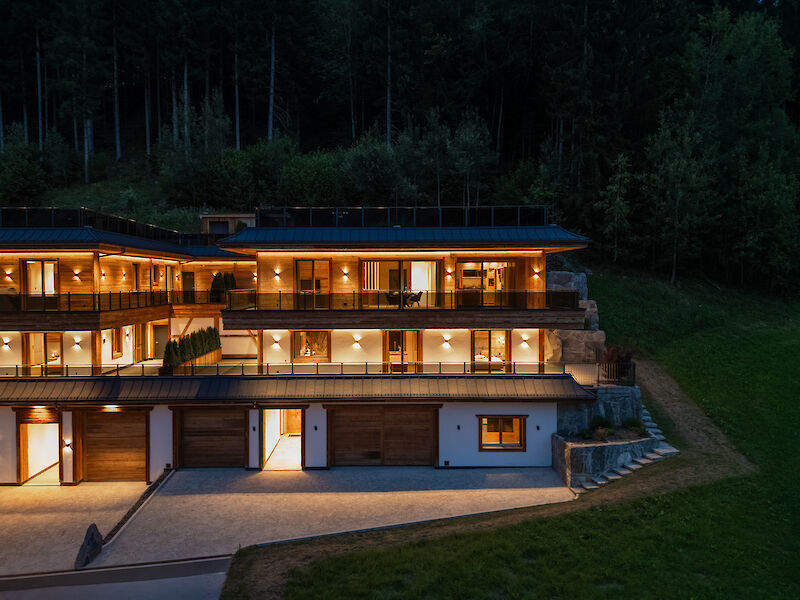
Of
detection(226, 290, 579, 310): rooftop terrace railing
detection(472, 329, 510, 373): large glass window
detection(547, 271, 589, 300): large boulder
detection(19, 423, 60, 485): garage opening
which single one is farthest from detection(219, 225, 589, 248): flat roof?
detection(19, 423, 60, 485): garage opening

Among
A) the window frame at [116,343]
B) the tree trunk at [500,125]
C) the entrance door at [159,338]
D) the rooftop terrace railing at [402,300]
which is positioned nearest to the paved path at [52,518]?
the window frame at [116,343]

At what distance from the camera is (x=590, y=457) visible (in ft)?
56.7

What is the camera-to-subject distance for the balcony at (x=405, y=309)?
63.6 feet

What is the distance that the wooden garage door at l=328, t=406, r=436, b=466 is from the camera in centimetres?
1902

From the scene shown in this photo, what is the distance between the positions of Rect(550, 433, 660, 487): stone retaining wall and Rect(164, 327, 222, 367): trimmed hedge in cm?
1614

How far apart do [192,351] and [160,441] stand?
12.8 ft

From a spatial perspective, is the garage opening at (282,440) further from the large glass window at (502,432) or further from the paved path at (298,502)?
the large glass window at (502,432)

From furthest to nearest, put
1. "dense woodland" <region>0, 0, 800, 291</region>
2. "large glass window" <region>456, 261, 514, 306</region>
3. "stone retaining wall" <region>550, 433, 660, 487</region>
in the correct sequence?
"dense woodland" <region>0, 0, 800, 291</region> < "large glass window" <region>456, 261, 514, 306</region> < "stone retaining wall" <region>550, 433, 660, 487</region>

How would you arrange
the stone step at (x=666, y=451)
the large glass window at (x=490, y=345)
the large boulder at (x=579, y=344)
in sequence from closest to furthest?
the stone step at (x=666, y=451) < the large glass window at (x=490, y=345) < the large boulder at (x=579, y=344)

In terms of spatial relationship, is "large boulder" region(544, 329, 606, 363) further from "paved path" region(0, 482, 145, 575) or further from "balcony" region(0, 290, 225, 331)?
"balcony" region(0, 290, 225, 331)

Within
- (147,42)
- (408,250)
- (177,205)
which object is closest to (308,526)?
(408,250)

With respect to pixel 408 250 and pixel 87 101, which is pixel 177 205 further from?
pixel 408 250

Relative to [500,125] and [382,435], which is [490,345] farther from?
[500,125]

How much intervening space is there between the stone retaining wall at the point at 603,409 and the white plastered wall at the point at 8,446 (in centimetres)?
2264
